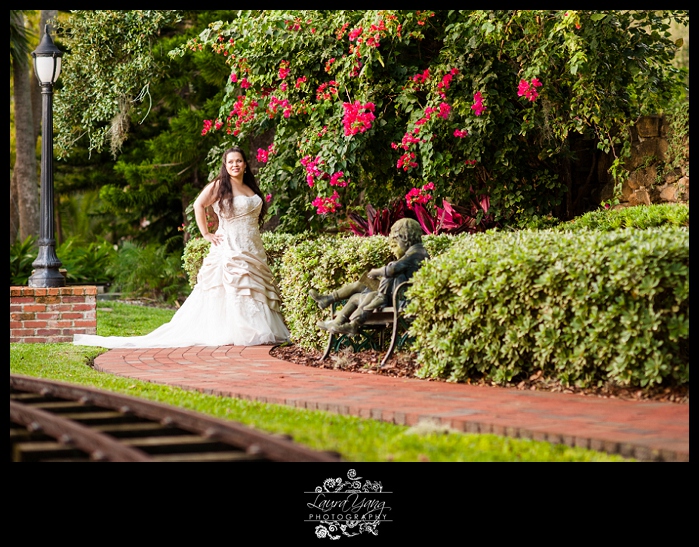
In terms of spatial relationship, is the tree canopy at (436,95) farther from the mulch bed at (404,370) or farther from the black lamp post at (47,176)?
the mulch bed at (404,370)

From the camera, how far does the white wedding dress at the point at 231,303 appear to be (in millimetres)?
7672

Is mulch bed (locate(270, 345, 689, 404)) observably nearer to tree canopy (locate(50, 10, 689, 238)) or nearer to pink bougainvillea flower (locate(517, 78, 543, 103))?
tree canopy (locate(50, 10, 689, 238))

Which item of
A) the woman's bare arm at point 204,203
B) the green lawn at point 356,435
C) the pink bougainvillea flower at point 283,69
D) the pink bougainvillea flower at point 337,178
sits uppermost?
the pink bougainvillea flower at point 283,69

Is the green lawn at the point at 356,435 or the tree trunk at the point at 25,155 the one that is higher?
the tree trunk at the point at 25,155

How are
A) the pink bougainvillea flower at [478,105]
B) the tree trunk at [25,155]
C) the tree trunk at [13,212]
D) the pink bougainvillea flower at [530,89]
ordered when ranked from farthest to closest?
the tree trunk at [13,212], the tree trunk at [25,155], the pink bougainvillea flower at [478,105], the pink bougainvillea flower at [530,89]

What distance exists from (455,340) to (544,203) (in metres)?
3.71

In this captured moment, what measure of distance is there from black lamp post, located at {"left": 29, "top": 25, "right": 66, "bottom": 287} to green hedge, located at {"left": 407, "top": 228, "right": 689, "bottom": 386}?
412cm

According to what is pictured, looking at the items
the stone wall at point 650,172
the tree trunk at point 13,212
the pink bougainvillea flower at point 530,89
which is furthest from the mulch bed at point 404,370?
the tree trunk at point 13,212

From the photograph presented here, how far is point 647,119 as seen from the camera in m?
8.70

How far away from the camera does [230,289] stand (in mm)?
7926

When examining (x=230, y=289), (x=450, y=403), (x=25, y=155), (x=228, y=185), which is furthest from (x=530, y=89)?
(x=25, y=155)

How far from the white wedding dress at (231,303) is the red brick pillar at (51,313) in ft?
0.58
